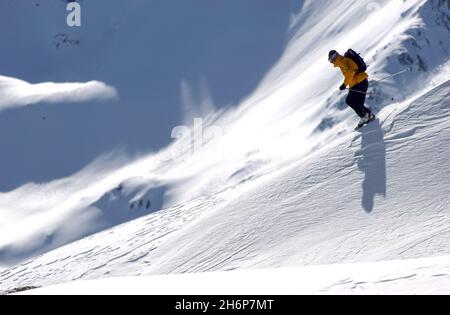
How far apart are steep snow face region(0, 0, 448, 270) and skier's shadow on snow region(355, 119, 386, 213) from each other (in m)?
81.4

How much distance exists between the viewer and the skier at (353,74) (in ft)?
42.0

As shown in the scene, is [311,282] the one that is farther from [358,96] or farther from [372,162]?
[358,96]

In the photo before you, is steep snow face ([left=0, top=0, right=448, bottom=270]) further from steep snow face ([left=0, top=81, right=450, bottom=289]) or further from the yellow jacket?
the yellow jacket

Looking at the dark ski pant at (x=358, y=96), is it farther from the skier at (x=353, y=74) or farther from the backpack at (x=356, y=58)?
the backpack at (x=356, y=58)

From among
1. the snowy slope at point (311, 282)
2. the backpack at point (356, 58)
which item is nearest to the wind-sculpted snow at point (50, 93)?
the backpack at point (356, 58)

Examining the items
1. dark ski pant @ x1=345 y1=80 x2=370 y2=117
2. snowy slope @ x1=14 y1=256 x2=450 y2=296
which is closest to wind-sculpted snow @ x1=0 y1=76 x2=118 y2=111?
dark ski pant @ x1=345 y1=80 x2=370 y2=117

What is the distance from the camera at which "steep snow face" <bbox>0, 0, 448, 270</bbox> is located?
367ft

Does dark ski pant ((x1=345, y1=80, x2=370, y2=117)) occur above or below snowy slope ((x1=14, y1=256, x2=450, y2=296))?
above

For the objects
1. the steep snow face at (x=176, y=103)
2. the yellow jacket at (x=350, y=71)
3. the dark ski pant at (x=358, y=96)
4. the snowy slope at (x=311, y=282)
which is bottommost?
the snowy slope at (x=311, y=282)

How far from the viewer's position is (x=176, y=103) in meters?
140

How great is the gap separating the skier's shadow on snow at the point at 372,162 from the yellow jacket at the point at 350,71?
0.93 meters

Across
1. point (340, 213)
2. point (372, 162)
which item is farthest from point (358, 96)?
point (340, 213)

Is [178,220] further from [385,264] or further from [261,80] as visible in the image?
[261,80]
